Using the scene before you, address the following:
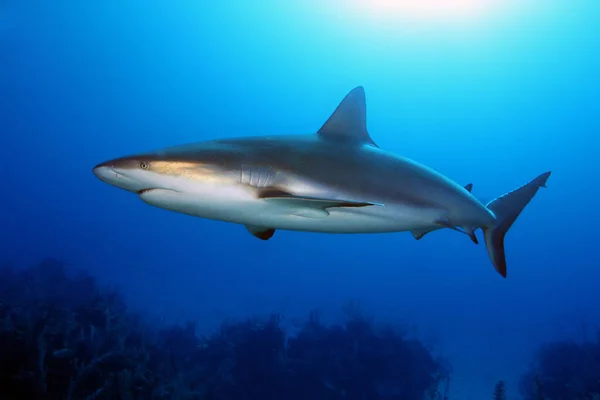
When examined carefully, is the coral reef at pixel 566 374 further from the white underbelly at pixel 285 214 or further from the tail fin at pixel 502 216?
the white underbelly at pixel 285 214

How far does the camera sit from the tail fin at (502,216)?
4211mm

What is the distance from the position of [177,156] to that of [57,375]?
5.70m

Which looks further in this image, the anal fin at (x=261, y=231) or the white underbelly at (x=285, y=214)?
the anal fin at (x=261, y=231)

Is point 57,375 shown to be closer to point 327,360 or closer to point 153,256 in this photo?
point 327,360

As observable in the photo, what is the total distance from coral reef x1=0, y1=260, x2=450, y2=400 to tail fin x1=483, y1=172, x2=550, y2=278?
19.9 feet

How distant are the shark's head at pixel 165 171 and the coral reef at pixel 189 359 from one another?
202 inches

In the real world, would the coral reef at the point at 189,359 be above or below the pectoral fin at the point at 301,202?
below

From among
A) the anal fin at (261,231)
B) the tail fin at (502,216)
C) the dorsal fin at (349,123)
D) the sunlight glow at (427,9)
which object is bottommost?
the anal fin at (261,231)

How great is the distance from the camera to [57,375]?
626 cm

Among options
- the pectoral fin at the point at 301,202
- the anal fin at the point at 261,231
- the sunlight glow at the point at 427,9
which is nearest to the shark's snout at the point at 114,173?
the pectoral fin at the point at 301,202

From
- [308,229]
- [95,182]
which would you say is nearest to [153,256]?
[95,182]

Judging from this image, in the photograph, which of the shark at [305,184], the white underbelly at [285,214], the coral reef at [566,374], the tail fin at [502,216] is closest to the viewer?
the shark at [305,184]

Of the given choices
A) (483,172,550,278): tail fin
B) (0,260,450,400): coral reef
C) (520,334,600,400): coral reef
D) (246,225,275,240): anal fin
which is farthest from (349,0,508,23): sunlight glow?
(246,225,275,240): anal fin

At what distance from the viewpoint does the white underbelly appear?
2.70 m
